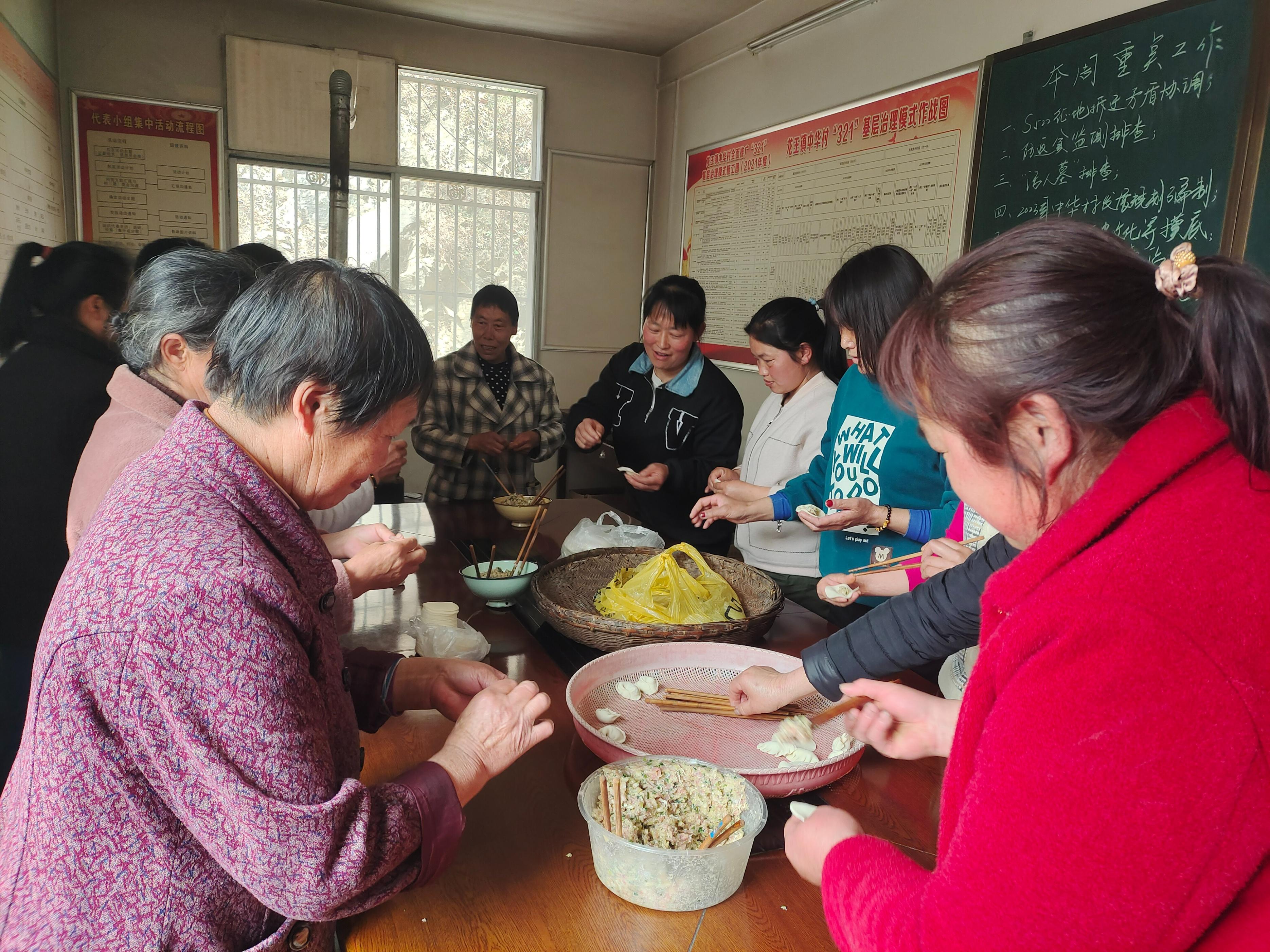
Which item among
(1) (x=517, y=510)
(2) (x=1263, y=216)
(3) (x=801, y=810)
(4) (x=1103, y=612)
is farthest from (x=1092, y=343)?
(2) (x=1263, y=216)

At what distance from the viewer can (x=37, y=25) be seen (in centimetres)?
403

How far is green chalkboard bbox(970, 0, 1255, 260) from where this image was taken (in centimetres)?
253

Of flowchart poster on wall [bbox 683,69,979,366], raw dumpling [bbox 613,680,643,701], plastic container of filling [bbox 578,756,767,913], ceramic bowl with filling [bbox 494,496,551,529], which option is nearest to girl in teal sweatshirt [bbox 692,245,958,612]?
ceramic bowl with filling [bbox 494,496,551,529]

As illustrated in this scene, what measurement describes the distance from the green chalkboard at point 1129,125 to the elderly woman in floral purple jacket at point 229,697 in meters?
2.73

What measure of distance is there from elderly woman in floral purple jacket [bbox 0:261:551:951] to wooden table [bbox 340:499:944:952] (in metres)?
0.08

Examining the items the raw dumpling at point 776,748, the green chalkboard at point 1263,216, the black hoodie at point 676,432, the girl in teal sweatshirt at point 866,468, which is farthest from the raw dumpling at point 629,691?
the green chalkboard at point 1263,216

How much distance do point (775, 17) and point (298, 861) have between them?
5039mm

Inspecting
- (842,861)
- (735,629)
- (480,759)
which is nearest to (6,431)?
(480,759)

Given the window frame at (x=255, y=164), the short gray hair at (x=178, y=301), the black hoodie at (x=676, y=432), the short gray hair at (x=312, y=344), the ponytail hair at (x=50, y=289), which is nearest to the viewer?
the short gray hair at (x=312, y=344)

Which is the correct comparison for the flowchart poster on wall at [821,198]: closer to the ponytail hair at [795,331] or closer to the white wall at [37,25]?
the ponytail hair at [795,331]

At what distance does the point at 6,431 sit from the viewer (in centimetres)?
185

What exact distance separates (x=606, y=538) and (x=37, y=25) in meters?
4.15

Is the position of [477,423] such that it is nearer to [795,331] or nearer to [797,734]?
[795,331]

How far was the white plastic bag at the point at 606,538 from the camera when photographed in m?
2.24
